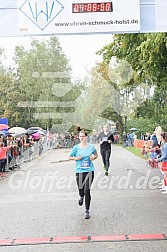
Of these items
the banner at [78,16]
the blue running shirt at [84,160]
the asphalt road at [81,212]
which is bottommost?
the asphalt road at [81,212]

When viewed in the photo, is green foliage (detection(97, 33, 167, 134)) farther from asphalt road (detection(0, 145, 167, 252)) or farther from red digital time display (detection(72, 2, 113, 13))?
red digital time display (detection(72, 2, 113, 13))

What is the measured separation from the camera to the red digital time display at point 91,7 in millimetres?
8789

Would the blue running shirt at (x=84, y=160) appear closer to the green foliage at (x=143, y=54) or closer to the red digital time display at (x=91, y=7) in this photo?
the red digital time display at (x=91, y=7)

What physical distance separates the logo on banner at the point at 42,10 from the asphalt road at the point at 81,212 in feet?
11.9

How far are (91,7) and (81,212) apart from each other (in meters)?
3.92

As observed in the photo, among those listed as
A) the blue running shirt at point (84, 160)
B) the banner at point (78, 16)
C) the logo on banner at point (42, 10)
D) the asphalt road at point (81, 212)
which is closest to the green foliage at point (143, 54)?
the asphalt road at point (81, 212)

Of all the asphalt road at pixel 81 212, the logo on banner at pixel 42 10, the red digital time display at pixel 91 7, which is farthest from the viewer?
the logo on banner at pixel 42 10

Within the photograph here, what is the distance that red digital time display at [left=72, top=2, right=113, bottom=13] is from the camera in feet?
28.8

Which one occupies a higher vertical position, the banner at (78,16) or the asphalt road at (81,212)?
the banner at (78,16)

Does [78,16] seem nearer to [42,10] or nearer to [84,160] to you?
[42,10]

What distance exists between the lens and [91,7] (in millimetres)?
8789

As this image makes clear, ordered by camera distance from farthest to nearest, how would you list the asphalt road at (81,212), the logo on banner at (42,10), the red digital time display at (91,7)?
the logo on banner at (42,10) → the red digital time display at (91,7) → the asphalt road at (81,212)

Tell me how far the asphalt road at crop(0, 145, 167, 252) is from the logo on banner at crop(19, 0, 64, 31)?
363 cm

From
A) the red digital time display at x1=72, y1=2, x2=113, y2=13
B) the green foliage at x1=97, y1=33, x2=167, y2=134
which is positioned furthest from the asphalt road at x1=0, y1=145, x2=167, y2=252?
the green foliage at x1=97, y1=33, x2=167, y2=134
